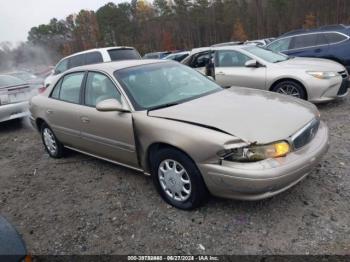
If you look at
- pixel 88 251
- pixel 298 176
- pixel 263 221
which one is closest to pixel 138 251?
pixel 88 251

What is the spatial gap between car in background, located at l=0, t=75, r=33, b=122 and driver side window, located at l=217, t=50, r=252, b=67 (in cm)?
471

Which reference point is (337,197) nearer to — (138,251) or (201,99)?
(201,99)

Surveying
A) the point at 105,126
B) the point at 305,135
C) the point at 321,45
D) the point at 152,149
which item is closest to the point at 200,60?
the point at 321,45

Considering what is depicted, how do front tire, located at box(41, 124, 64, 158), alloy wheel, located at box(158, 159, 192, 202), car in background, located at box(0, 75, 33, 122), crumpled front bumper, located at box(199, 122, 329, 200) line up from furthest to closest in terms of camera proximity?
car in background, located at box(0, 75, 33, 122), front tire, located at box(41, 124, 64, 158), alloy wheel, located at box(158, 159, 192, 202), crumpled front bumper, located at box(199, 122, 329, 200)

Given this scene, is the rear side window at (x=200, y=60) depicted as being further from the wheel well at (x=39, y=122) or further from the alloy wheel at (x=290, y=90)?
the wheel well at (x=39, y=122)

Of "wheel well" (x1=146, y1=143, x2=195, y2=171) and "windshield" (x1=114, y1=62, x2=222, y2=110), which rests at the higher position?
"windshield" (x1=114, y1=62, x2=222, y2=110)

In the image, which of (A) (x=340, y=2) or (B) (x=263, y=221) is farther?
(A) (x=340, y=2)

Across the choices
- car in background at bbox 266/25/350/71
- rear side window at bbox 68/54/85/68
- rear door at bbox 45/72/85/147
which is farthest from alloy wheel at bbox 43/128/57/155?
car in background at bbox 266/25/350/71

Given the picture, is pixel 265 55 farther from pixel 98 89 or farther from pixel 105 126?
pixel 105 126

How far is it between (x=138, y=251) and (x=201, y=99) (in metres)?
1.81

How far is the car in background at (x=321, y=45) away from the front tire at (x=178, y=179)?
271 inches

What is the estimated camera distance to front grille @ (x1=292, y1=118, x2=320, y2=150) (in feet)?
10.3

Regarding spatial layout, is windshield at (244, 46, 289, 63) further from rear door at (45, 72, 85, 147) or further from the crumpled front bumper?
the crumpled front bumper

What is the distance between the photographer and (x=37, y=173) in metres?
5.11
